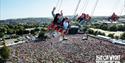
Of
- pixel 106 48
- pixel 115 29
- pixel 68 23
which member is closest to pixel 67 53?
pixel 106 48

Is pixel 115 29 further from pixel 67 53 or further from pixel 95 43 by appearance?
pixel 67 53

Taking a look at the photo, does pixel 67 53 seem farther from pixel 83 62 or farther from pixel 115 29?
pixel 115 29

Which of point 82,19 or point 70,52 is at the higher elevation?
point 82,19

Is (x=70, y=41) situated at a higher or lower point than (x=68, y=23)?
lower

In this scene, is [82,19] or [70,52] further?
[70,52]

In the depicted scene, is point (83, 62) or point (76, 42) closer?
point (83, 62)

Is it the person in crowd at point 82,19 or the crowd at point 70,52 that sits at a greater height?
the person in crowd at point 82,19

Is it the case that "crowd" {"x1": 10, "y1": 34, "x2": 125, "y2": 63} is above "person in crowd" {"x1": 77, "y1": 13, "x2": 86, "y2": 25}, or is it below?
below

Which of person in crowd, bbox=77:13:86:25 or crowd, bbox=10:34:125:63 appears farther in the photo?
crowd, bbox=10:34:125:63

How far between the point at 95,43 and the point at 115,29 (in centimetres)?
2526

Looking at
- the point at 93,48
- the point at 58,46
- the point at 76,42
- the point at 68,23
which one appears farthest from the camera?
the point at 76,42

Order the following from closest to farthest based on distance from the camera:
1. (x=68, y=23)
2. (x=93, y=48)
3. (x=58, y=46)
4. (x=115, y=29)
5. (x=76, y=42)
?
(x=68, y=23) < (x=93, y=48) < (x=58, y=46) < (x=76, y=42) < (x=115, y=29)

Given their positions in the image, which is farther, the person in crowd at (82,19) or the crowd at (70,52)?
the crowd at (70,52)

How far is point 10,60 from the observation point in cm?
3744
